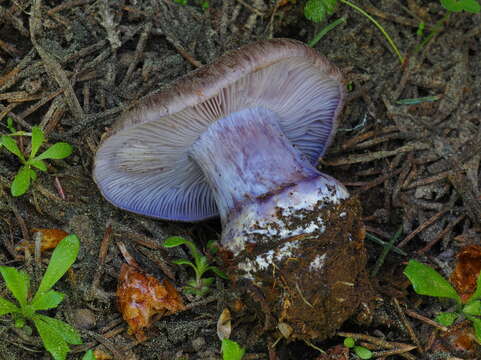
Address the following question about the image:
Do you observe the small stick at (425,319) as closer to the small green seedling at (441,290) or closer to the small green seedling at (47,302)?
the small green seedling at (441,290)

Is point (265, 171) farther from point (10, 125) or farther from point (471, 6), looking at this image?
point (471, 6)

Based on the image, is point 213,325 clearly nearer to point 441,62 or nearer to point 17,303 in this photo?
point 17,303

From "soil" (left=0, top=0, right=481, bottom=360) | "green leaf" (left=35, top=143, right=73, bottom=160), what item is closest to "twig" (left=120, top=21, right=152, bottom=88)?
"soil" (left=0, top=0, right=481, bottom=360)

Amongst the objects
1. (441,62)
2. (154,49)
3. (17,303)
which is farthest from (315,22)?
(17,303)

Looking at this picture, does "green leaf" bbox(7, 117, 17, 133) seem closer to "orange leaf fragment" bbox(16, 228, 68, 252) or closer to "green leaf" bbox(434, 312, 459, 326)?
"orange leaf fragment" bbox(16, 228, 68, 252)

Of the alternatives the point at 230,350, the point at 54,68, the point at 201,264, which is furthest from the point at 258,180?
the point at 54,68
